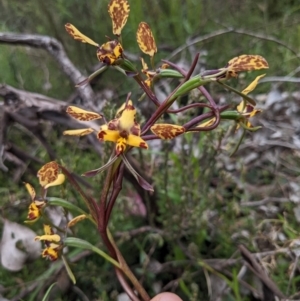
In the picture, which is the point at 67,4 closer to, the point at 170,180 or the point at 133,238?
the point at 170,180

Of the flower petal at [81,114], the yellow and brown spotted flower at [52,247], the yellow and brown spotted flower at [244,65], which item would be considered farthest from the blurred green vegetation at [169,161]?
the yellow and brown spotted flower at [244,65]

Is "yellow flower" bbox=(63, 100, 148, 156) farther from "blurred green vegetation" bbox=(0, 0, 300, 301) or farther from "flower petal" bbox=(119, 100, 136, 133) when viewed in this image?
"blurred green vegetation" bbox=(0, 0, 300, 301)

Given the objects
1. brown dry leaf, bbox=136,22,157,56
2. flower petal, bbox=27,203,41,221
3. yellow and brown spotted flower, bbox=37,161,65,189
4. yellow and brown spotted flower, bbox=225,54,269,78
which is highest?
brown dry leaf, bbox=136,22,157,56

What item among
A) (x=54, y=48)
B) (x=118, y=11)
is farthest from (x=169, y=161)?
(x=118, y=11)

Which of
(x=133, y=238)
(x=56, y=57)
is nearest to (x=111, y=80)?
(x=56, y=57)

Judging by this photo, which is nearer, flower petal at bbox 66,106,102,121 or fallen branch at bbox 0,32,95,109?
flower petal at bbox 66,106,102,121

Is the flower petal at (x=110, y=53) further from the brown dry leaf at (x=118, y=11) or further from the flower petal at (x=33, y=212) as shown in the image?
the flower petal at (x=33, y=212)

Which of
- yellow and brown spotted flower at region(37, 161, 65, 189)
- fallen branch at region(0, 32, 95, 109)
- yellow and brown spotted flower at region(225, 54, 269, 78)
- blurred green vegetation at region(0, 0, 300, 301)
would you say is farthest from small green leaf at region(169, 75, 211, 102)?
fallen branch at region(0, 32, 95, 109)
